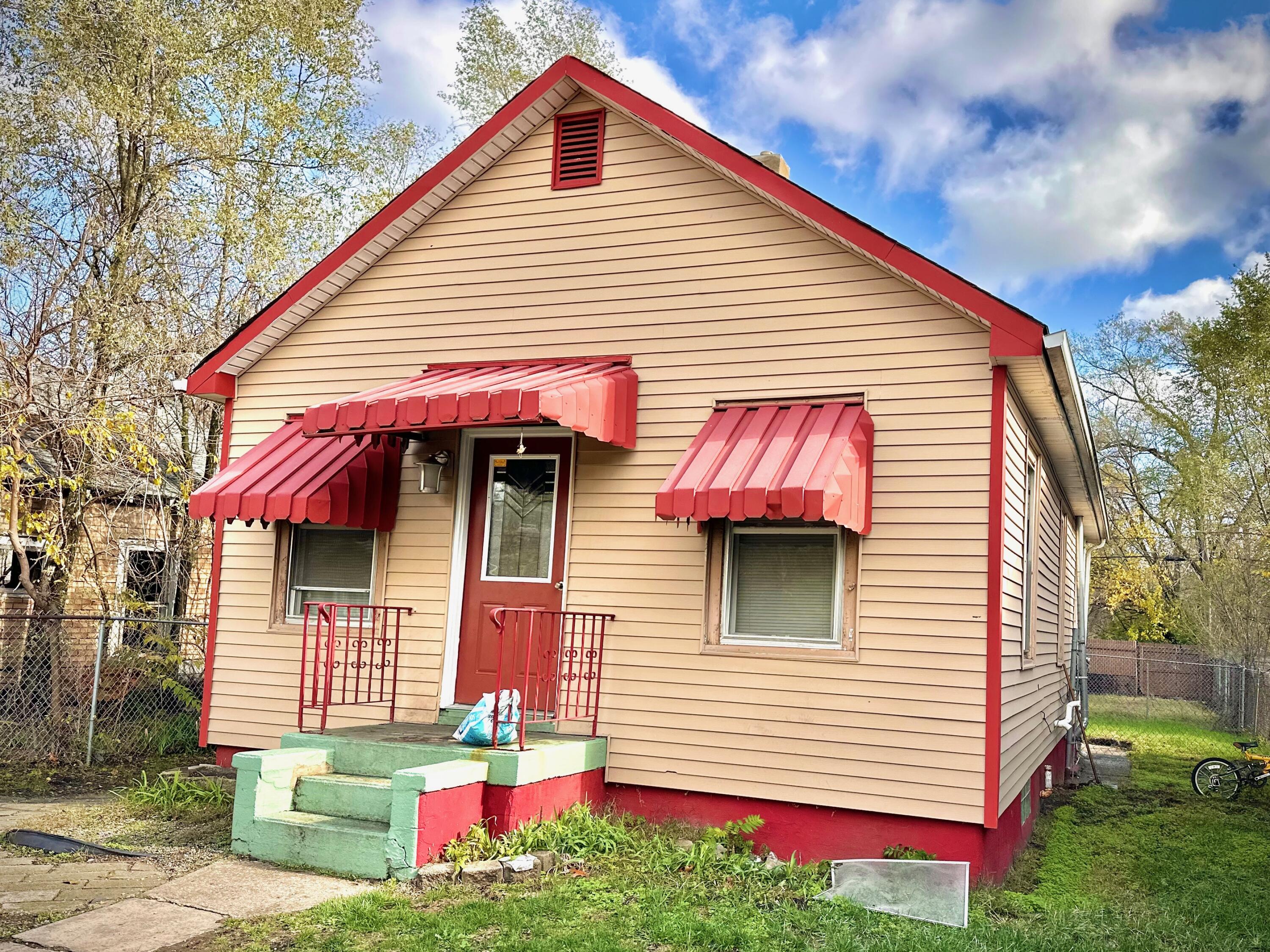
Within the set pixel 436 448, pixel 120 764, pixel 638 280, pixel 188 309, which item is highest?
pixel 188 309

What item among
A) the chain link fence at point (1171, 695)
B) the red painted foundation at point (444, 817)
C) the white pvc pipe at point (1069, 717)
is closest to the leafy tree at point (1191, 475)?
the chain link fence at point (1171, 695)

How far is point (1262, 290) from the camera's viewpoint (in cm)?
2348

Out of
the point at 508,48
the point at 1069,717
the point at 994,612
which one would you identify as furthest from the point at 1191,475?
the point at 994,612

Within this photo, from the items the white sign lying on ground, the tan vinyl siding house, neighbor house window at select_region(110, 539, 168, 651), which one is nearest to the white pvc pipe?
the tan vinyl siding house

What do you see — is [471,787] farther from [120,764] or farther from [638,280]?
[120,764]

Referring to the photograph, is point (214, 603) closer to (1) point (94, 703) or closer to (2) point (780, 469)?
(1) point (94, 703)

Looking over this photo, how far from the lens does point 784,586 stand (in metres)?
7.61

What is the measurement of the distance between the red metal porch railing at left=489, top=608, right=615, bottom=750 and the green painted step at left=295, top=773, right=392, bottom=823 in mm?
1166

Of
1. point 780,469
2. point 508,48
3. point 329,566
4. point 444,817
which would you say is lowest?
point 444,817

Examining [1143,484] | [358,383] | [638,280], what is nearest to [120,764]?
[358,383]

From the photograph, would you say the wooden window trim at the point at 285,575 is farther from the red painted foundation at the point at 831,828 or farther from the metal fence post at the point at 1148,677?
the metal fence post at the point at 1148,677

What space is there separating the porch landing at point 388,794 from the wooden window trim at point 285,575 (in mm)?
1556

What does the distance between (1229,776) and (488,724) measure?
29.7 ft

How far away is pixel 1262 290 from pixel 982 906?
70.9 feet
